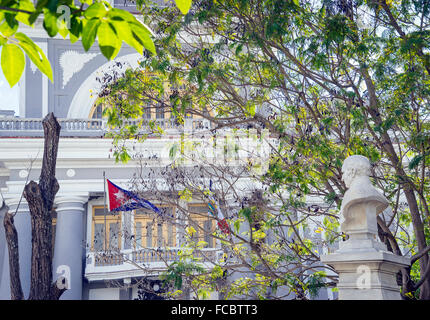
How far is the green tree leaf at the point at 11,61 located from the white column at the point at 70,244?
1335cm

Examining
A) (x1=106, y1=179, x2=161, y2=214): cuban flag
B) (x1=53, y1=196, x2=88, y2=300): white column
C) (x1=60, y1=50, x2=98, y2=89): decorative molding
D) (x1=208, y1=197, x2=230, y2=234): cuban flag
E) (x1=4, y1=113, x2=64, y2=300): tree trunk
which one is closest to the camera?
(x1=4, y1=113, x2=64, y2=300): tree trunk

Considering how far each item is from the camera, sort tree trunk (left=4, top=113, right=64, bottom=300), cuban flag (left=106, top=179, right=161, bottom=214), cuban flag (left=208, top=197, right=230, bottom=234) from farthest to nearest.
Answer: cuban flag (left=106, top=179, right=161, bottom=214)
cuban flag (left=208, top=197, right=230, bottom=234)
tree trunk (left=4, top=113, right=64, bottom=300)

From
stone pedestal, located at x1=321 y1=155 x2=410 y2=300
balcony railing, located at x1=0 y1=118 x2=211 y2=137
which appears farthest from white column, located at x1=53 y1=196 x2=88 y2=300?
stone pedestal, located at x1=321 y1=155 x2=410 y2=300

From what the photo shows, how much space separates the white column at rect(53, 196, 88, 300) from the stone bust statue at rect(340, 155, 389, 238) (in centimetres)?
→ 1094

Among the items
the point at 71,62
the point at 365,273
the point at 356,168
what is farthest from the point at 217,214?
the point at 71,62

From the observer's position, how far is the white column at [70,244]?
14.9m

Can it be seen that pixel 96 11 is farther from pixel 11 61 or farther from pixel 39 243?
pixel 39 243

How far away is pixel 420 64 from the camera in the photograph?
26.2 feet

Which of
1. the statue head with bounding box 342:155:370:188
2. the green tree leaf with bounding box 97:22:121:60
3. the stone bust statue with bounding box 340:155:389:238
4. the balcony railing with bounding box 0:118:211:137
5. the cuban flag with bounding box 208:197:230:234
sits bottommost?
the green tree leaf with bounding box 97:22:121:60

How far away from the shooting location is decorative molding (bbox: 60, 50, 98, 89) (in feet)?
56.4

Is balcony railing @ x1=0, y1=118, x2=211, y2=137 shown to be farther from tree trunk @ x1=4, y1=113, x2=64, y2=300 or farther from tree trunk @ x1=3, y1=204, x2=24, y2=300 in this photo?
tree trunk @ x1=3, y1=204, x2=24, y2=300

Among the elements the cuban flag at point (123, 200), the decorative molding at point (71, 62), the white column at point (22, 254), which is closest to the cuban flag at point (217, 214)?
the cuban flag at point (123, 200)

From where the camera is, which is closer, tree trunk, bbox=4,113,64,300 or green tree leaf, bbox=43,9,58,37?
green tree leaf, bbox=43,9,58,37

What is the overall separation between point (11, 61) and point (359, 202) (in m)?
4.09
